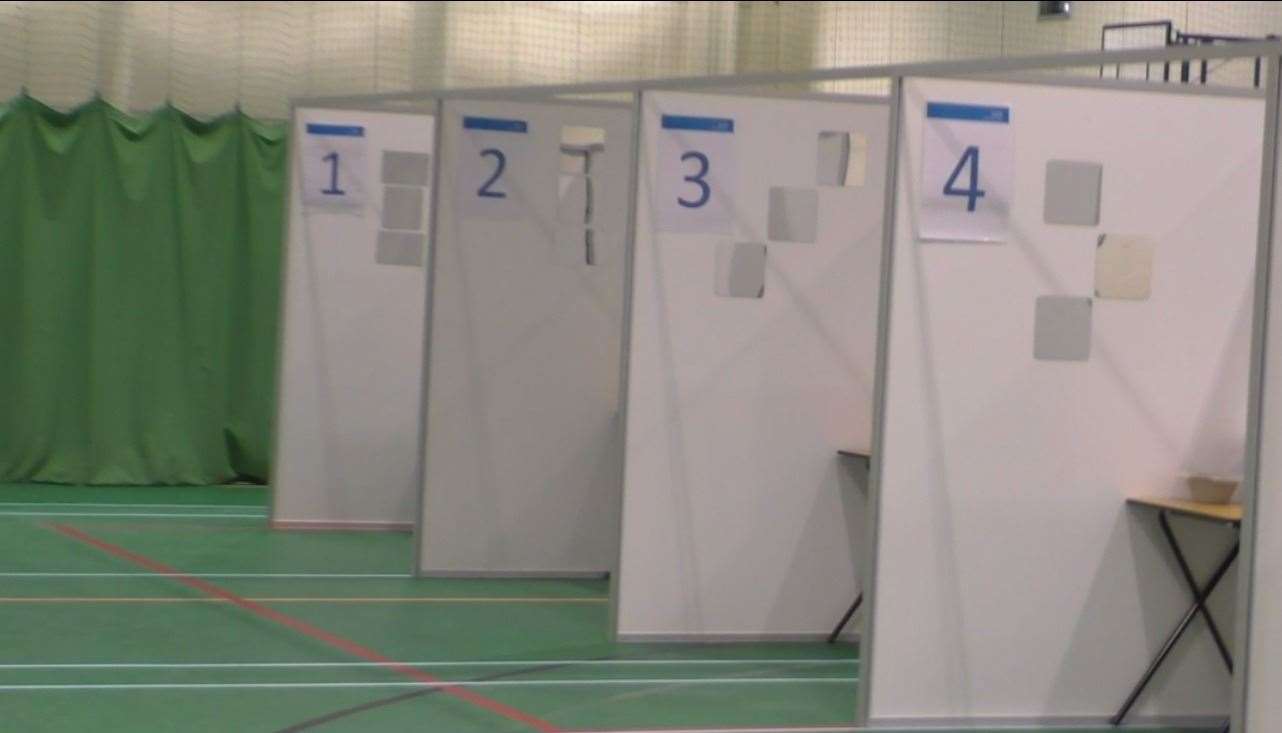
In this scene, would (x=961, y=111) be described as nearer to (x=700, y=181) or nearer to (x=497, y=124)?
(x=700, y=181)

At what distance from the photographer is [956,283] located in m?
5.29

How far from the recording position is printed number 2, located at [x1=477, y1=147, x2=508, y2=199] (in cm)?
764

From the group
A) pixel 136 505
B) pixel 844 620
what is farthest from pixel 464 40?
pixel 844 620

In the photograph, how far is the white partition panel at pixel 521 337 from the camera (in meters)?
7.64

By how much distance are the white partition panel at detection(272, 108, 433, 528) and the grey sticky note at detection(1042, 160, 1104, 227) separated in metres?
4.35

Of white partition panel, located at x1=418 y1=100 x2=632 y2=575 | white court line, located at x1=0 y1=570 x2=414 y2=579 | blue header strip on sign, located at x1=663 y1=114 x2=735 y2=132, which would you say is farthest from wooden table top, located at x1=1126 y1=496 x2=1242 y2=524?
white court line, located at x1=0 y1=570 x2=414 y2=579

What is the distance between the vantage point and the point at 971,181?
5262 millimetres

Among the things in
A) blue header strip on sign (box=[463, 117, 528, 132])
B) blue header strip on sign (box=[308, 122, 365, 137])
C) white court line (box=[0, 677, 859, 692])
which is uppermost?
blue header strip on sign (box=[308, 122, 365, 137])

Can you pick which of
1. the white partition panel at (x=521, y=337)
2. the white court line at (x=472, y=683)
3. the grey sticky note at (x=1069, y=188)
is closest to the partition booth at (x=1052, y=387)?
the grey sticky note at (x=1069, y=188)

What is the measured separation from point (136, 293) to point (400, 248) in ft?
8.30

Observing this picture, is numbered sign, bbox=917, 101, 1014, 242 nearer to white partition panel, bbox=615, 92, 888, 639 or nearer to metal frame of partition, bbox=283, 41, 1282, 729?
metal frame of partition, bbox=283, 41, 1282, 729

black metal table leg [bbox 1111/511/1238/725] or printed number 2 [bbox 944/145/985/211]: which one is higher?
printed number 2 [bbox 944/145/985/211]

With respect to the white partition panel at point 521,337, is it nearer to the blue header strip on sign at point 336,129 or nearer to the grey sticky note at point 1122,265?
the blue header strip on sign at point 336,129

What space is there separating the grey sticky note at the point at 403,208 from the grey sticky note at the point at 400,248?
8 centimetres
